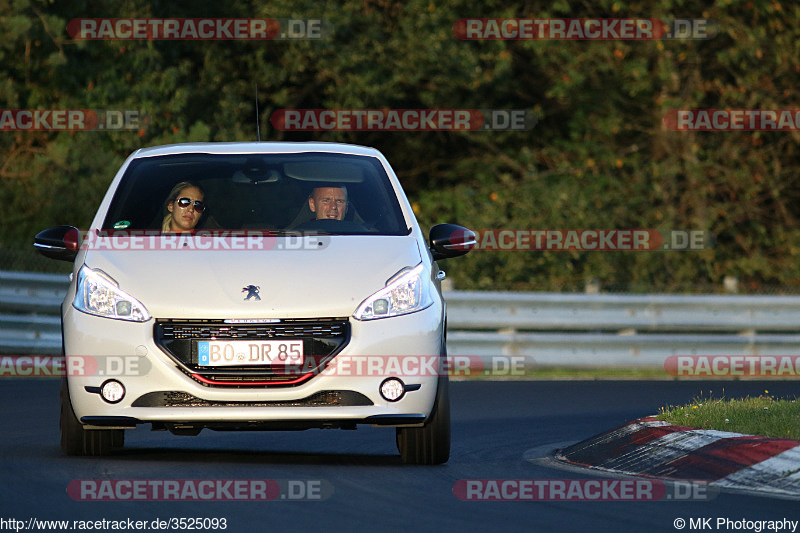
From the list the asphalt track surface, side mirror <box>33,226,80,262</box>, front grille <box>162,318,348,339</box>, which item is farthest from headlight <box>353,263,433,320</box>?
side mirror <box>33,226,80,262</box>

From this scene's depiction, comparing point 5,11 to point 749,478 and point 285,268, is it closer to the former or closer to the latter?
point 285,268

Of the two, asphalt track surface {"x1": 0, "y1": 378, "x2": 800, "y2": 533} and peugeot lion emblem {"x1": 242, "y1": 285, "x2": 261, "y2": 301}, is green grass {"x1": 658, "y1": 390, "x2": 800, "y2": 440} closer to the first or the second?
asphalt track surface {"x1": 0, "y1": 378, "x2": 800, "y2": 533}

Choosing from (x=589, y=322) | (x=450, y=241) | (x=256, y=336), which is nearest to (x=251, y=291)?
(x=256, y=336)

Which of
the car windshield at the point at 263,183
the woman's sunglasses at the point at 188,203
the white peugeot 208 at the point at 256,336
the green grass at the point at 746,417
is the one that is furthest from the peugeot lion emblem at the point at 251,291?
the green grass at the point at 746,417

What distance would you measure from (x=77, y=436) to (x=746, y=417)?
3953mm

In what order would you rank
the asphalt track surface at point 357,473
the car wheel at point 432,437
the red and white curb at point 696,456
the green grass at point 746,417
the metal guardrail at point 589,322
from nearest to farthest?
the asphalt track surface at point 357,473
the red and white curb at point 696,456
the car wheel at point 432,437
the green grass at point 746,417
the metal guardrail at point 589,322

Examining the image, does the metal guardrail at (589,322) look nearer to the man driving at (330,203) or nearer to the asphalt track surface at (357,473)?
the asphalt track surface at (357,473)

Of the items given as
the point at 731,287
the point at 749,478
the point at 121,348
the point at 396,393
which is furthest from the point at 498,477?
the point at 731,287

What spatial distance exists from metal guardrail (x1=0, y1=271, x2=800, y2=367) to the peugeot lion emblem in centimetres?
979

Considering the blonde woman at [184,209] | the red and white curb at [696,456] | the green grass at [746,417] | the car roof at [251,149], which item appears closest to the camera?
the red and white curb at [696,456]

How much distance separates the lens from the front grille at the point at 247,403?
333 inches

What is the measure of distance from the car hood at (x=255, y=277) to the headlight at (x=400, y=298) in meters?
0.04

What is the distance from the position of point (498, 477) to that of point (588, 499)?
98 centimetres

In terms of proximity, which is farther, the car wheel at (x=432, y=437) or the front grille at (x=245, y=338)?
the car wheel at (x=432, y=437)
